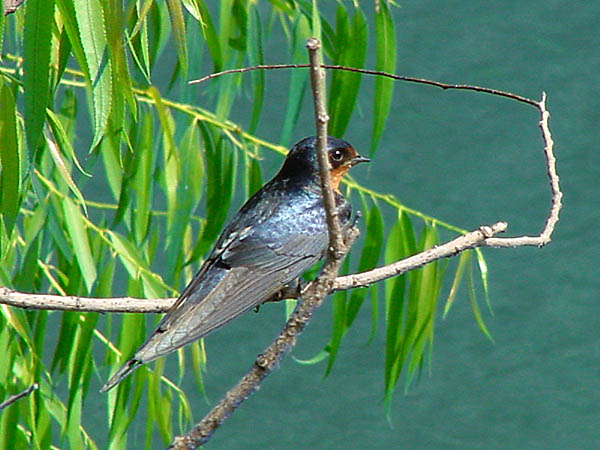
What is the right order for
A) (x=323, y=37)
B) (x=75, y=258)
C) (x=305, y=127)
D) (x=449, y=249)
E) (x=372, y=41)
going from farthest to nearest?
1. (x=372, y=41)
2. (x=305, y=127)
3. (x=323, y=37)
4. (x=75, y=258)
5. (x=449, y=249)

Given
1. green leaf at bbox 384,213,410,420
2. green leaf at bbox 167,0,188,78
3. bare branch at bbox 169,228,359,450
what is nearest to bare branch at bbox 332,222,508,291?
bare branch at bbox 169,228,359,450

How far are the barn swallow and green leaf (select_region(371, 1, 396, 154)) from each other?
0.07m

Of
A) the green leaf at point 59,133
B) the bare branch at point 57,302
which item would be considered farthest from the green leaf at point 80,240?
the bare branch at point 57,302

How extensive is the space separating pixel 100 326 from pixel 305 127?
2.43 feet

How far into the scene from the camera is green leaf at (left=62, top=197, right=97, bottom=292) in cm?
161

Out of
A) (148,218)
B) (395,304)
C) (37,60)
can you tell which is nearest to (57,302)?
(37,60)

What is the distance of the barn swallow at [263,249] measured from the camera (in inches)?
46.3

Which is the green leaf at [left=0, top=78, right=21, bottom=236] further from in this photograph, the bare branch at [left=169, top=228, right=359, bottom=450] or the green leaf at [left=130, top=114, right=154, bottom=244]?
the green leaf at [left=130, top=114, right=154, bottom=244]

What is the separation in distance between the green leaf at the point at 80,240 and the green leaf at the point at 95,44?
0.68 m

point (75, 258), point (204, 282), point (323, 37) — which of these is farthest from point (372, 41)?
point (204, 282)

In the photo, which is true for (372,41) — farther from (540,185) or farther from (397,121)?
(540,185)

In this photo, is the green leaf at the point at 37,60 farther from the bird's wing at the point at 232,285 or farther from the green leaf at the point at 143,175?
the green leaf at the point at 143,175

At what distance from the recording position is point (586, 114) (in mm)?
2930

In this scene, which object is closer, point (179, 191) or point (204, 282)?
point (204, 282)
